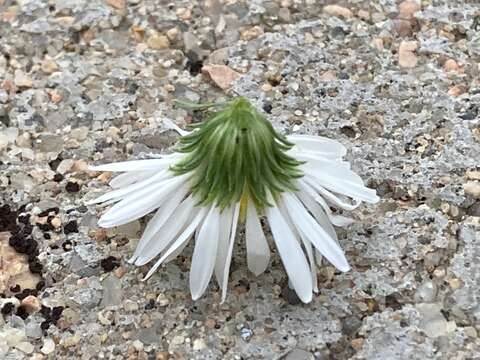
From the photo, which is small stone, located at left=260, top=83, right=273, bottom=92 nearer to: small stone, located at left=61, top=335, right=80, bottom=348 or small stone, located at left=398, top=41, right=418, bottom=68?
small stone, located at left=398, top=41, right=418, bottom=68

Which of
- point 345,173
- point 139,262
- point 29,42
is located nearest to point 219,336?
point 139,262

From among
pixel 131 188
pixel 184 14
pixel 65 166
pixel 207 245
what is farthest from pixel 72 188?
pixel 184 14

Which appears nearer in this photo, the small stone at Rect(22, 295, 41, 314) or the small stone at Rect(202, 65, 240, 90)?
the small stone at Rect(22, 295, 41, 314)

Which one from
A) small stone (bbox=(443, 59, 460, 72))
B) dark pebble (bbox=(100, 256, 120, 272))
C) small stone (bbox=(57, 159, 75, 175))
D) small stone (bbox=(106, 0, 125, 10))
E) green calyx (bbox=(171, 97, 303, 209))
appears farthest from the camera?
small stone (bbox=(106, 0, 125, 10))

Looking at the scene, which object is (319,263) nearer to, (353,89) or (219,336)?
(219,336)

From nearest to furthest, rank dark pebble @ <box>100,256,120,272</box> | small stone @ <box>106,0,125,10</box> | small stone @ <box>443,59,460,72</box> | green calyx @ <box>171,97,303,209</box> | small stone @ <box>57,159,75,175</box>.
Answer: green calyx @ <box>171,97,303,209</box>
dark pebble @ <box>100,256,120,272</box>
small stone @ <box>57,159,75,175</box>
small stone @ <box>443,59,460,72</box>
small stone @ <box>106,0,125,10</box>

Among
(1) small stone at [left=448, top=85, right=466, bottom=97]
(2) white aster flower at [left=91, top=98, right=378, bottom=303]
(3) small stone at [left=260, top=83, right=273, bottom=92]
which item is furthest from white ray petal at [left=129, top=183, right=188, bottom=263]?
(1) small stone at [left=448, top=85, right=466, bottom=97]
